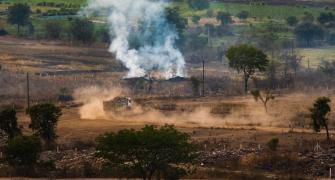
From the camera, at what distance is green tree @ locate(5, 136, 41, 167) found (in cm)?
5097

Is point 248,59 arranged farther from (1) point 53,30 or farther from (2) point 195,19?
(2) point 195,19

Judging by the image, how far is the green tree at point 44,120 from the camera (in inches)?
2333

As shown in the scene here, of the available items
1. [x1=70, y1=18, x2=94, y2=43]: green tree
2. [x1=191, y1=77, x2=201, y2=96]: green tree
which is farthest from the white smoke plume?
[x1=191, y1=77, x2=201, y2=96]: green tree

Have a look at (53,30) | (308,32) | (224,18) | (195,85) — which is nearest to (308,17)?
(224,18)

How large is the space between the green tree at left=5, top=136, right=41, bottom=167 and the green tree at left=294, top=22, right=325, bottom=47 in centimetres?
8069

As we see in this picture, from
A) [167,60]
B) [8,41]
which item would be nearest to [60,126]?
[167,60]

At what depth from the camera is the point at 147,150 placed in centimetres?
4609

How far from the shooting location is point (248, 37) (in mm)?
127625

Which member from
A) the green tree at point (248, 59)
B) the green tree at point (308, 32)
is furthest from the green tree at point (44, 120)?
the green tree at point (308, 32)

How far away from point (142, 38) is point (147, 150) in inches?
2299

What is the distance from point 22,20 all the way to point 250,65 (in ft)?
168

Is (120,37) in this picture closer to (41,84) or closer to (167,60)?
(167,60)

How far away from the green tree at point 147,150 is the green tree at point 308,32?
83086mm

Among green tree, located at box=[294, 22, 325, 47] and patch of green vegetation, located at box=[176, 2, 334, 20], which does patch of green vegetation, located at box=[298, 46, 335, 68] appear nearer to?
green tree, located at box=[294, 22, 325, 47]
